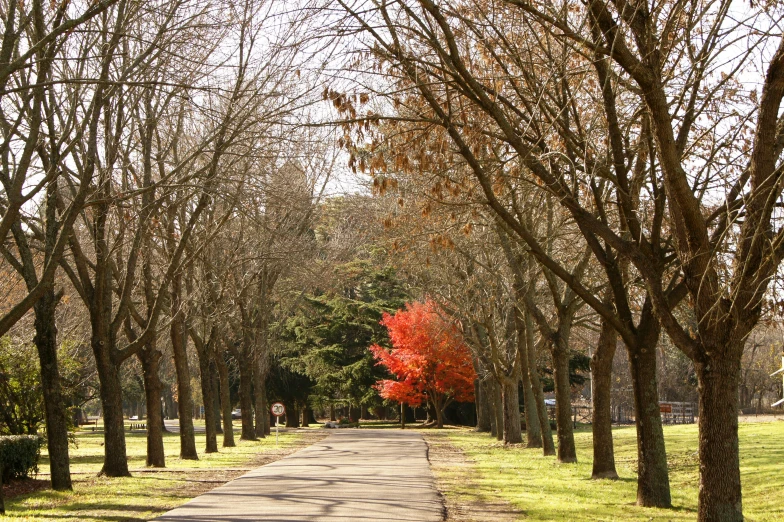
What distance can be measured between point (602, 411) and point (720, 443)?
27.3 ft

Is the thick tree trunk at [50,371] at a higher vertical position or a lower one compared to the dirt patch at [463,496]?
higher

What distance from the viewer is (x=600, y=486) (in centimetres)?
1648

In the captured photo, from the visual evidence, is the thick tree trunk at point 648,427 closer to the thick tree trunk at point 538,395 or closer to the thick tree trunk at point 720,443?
the thick tree trunk at point 720,443

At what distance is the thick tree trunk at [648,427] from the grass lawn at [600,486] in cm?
32

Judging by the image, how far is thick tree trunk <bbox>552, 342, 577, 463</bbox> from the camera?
20.9 m

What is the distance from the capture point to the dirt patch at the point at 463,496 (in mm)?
12538

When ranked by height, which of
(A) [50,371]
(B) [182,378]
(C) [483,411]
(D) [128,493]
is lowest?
(C) [483,411]

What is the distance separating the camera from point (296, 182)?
29516mm

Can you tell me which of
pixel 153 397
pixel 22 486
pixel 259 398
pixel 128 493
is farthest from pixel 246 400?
pixel 128 493

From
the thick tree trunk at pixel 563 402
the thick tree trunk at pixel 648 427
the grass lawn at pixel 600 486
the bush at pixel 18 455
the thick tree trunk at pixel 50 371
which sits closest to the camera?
the grass lawn at pixel 600 486

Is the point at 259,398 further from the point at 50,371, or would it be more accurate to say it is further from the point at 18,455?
the point at 50,371

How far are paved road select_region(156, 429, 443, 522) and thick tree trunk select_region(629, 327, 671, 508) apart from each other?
10.0 feet

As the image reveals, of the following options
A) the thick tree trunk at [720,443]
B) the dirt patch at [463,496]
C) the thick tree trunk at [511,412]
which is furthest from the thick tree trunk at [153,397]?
the thick tree trunk at [720,443]

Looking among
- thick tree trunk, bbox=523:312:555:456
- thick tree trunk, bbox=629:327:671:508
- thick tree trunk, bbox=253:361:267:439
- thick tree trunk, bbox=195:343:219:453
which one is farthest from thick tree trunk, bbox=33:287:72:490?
thick tree trunk, bbox=253:361:267:439
